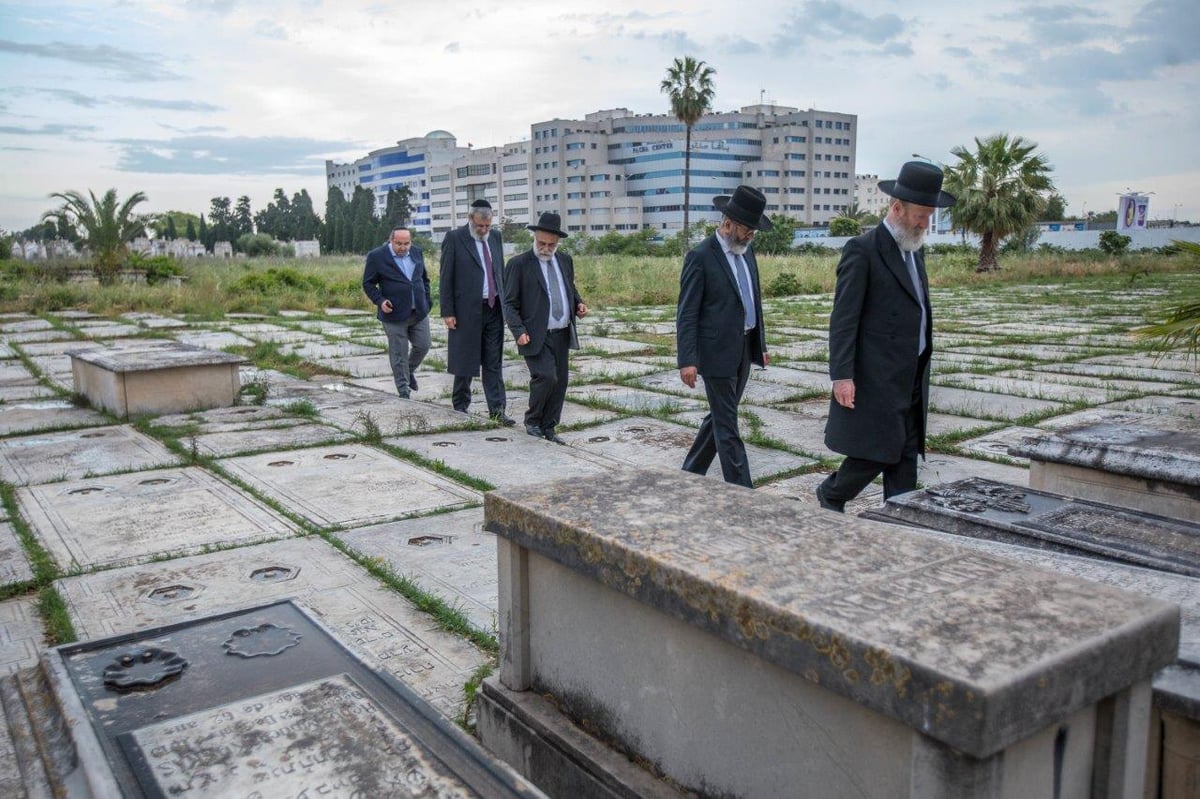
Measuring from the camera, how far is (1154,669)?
1924 millimetres

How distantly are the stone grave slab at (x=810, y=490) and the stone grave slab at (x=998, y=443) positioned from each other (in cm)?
103

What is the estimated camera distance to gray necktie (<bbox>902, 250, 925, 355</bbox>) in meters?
4.48

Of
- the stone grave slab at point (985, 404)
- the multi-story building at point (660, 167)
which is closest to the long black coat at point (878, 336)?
the stone grave slab at point (985, 404)

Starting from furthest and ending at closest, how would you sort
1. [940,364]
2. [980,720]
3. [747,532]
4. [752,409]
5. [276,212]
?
1. [276,212]
2. [940,364]
3. [752,409]
4. [747,532]
5. [980,720]

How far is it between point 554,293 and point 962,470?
10.6ft

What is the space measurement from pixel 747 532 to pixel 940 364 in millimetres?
9914

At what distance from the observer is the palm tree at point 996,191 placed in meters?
34.1

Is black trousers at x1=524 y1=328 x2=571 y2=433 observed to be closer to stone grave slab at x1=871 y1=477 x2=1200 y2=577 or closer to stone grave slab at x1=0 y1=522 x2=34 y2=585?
stone grave slab at x1=0 y1=522 x2=34 y2=585

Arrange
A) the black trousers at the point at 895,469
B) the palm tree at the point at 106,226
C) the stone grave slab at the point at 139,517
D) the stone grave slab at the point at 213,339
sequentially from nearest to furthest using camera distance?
the black trousers at the point at 895,469, the stone grave slab at the point at 139,517, the stone grave slab at the point at 213,339, the palm tree at the point at 106,226

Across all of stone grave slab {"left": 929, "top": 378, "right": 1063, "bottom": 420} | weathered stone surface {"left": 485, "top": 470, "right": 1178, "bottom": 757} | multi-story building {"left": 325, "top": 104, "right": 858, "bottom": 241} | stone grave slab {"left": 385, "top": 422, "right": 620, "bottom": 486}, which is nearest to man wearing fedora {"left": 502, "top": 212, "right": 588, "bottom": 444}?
stone grave slab {"left": 385, "top": 422, "right": 620, "bottom": 486}

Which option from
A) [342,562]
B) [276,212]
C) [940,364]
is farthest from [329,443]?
[276,212]

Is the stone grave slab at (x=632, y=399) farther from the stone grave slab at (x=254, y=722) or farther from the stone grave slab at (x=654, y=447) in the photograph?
the stone grave slab at (x=254, y=722)

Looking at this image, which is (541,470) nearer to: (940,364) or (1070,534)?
(1070,534)

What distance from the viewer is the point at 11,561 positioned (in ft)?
15.2
